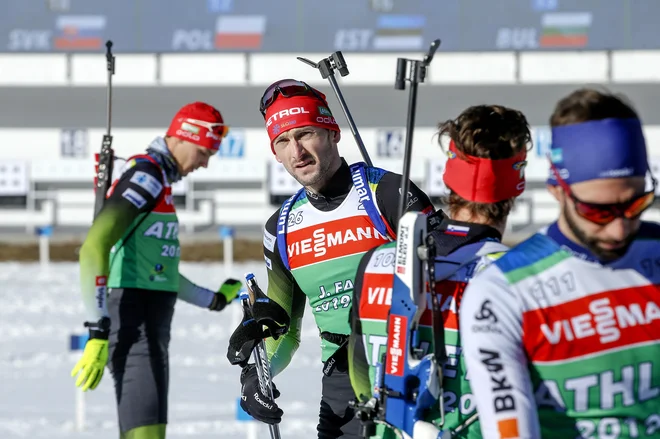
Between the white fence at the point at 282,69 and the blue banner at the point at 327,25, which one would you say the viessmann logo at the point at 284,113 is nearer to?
the blue banner at the point at 327,25

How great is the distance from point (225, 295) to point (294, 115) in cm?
237

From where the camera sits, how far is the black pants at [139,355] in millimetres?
4938

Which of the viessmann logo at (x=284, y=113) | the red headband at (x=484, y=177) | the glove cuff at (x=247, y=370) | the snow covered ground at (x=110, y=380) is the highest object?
the viessmann logo at (x=284, y=113)

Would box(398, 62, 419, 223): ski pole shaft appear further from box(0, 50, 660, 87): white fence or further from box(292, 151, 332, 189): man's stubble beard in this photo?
box(0, 50, 660, 87): white fence

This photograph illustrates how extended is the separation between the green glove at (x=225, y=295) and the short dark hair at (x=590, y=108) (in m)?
3.84

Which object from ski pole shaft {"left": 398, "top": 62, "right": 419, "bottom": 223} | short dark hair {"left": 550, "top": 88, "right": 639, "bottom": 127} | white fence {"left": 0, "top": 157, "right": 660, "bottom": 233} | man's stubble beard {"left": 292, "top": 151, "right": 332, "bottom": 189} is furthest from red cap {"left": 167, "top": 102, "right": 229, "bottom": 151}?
white fence {"left": 0, "top": 157, "right": 660, "bottom": 233}

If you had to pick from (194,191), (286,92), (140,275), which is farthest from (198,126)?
(194,191)

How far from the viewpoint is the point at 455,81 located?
973 inches

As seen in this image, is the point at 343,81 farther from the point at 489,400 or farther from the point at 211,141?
the point at 489,400

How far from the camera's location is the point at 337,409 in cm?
354

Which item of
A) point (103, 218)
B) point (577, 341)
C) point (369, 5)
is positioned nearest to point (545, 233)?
point (577, 341)

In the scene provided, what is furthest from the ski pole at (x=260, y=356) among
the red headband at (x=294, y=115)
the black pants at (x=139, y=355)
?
the black pants at (x=139, y=355)

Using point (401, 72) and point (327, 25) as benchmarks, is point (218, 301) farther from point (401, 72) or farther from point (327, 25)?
point (327, 25)

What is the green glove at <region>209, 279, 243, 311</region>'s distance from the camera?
5.85 meters
